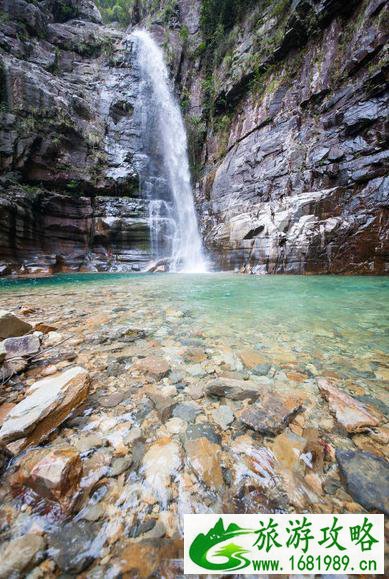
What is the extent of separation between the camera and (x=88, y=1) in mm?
22875

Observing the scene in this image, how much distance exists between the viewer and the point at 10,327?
2191mm

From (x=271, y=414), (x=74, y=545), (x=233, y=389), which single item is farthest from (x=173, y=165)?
(x=74, y=545)

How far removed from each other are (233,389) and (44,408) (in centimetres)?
104

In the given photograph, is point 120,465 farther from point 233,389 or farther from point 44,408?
point 233,389

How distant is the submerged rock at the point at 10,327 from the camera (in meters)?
2.12

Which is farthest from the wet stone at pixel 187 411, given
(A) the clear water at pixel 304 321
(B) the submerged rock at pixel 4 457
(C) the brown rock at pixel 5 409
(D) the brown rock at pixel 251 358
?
(A) the clear water at pixel 304 321

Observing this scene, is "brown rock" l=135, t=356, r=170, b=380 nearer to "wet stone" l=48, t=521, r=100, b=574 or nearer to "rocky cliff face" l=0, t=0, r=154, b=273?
"wet stone" l=48, t=521, r=100, b=574

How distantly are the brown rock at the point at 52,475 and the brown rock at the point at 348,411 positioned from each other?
1.25 meters

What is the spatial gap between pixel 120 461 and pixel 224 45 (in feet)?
74.6

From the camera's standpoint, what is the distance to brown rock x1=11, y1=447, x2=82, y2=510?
2.76 ft

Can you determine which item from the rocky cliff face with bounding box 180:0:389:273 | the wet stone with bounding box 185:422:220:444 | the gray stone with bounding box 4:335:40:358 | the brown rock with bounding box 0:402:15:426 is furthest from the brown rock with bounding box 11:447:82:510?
the rocky cliff face with bounding box 180:0:389:273

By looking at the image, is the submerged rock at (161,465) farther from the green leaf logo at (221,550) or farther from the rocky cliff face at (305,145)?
the rocky cliff face at (305,145)

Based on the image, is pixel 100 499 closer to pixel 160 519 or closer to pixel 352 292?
pixel 160 519

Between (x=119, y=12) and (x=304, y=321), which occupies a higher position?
(x=119, y=12)
